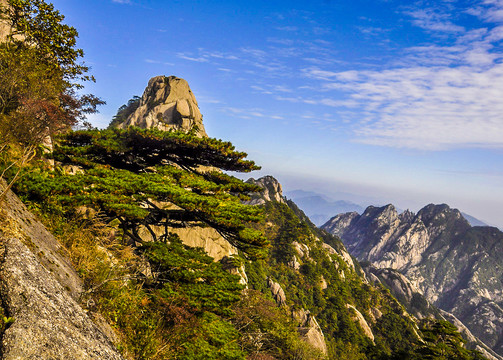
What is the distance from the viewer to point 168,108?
37594 mm

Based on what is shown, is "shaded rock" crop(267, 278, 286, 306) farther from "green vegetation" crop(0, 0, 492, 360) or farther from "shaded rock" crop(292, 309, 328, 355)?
"green vegetation" crop(0, 0, 492, 360)

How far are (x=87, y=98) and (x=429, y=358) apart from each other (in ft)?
118

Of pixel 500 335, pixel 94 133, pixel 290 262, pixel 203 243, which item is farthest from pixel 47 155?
pixel 500 335

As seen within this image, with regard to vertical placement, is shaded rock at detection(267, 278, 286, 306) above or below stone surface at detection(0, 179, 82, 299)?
below

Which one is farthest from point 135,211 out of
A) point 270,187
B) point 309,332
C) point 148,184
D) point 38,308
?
point 270,187

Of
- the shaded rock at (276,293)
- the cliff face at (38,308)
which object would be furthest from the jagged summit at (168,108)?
the cliff face at (38,308)

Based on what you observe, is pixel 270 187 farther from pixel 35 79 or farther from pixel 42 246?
pixel 42 246

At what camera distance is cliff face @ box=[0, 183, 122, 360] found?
3320 millimetres

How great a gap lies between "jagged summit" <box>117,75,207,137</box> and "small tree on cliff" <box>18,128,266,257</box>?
62.7ft

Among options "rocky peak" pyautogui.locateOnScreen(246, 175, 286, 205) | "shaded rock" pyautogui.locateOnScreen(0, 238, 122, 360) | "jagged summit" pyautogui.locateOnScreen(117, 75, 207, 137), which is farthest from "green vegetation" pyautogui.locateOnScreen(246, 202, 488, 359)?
"shaded rock" pyautogui.locateOnScreen(0, 238, 122, 360)

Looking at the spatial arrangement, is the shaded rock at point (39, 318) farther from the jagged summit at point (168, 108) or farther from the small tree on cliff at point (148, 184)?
the jagged summit at point (168, 108)

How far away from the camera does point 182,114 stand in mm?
37781

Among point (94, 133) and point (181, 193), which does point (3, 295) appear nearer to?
point (181, 193)

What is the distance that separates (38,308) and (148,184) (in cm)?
744
